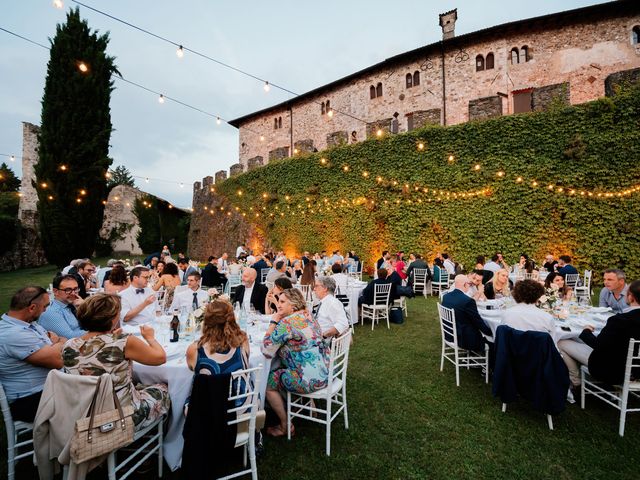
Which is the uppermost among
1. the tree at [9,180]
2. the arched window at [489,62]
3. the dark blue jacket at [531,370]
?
the arched window at [489,62]

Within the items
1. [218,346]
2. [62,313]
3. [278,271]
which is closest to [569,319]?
[218,346]


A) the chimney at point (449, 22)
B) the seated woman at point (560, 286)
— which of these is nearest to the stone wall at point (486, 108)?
the seated woman at point (560, 286)

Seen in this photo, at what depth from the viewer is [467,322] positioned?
4.04m

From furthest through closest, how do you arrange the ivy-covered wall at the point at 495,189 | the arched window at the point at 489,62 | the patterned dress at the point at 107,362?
the arched window at the point at 489,62 < the ivy-covered wall at the point at 495,189 < the patterned dress at the point at 107,362

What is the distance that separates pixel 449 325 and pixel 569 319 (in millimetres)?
1423

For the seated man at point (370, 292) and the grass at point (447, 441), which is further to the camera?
the seated man at point (370, 292)

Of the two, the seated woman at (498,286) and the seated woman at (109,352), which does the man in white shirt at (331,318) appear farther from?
the seated woman at (498,286)

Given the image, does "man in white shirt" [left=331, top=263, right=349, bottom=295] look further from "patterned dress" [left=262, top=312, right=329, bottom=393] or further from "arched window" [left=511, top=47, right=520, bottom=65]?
"arched window" [left=511, top=47, right=520, bottom=65]

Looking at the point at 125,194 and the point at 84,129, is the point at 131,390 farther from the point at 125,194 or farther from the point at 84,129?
the point at 125,194

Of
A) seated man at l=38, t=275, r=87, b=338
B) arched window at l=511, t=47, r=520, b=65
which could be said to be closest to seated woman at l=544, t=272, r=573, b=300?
→ seated man at l=38, t=275, r=87, b=338

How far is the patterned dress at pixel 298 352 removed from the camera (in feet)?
9.09

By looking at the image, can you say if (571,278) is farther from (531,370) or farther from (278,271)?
(278,271)

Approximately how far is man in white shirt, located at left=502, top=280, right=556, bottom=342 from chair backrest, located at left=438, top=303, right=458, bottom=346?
657mm

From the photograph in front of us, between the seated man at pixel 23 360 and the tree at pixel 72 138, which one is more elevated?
the tree at pixel 72 138
